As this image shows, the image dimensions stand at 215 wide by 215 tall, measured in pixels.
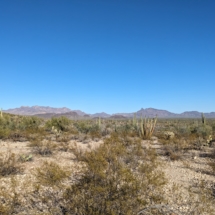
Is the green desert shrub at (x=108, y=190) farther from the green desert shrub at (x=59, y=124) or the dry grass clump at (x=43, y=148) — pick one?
the green desert shrub at (x=59, y=124)

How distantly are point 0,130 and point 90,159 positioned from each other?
12418mm

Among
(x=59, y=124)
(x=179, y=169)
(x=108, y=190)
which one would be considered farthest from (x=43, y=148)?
(x=59, y=124)

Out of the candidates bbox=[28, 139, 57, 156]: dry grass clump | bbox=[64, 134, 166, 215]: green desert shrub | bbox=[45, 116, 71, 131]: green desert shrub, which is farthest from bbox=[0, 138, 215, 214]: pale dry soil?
bbox=[45, 116, 71, 131]: green desert shrub

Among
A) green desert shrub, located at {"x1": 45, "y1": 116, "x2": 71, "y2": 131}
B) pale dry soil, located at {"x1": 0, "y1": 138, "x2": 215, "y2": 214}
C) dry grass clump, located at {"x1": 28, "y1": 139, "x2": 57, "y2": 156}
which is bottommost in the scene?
pale dry soil, located at {"x1": 0, "y1": 138, "x2": 215, "y2": 214}

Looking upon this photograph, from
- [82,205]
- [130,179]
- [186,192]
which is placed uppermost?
[130,179]

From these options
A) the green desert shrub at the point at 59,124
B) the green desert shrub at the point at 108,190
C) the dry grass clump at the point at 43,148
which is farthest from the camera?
the green desert shrub at the point at 59,124

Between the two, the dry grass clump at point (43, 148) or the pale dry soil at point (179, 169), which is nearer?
the pale dry soil at point (179, 169)

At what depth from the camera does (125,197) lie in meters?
4.17

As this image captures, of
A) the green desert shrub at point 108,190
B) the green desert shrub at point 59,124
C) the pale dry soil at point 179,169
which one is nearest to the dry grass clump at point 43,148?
the pale dry soil at point 179,169

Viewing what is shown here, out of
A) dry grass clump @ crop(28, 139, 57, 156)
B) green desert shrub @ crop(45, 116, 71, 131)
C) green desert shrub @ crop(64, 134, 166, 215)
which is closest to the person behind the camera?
green desert shrub @ crop(64, 134, 166, 215)

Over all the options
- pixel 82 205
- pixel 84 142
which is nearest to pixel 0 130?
pixel 84 142

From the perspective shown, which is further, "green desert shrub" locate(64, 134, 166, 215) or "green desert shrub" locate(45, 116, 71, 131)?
"green desert shrub" locate(45, 116, 71, 131)

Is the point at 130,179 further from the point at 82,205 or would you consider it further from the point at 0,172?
the point at 0,172

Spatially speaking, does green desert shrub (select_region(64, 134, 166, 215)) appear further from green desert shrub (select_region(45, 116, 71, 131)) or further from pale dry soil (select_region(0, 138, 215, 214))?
green desert shrub (select_region(45, 116, 71, 131))
